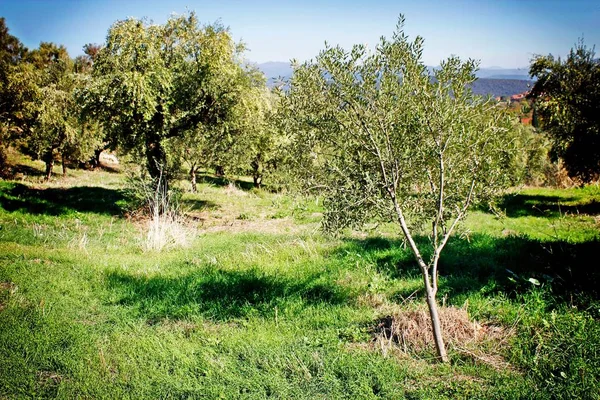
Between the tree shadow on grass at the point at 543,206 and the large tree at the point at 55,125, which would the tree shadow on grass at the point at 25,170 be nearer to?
the large tree at the point at 55,125

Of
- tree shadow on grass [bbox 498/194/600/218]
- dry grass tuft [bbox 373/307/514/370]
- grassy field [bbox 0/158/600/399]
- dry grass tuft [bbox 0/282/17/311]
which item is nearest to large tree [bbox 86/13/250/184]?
grassy field [bbox 0/158/600/399]

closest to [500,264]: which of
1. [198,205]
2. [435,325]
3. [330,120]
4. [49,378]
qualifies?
[435,325]

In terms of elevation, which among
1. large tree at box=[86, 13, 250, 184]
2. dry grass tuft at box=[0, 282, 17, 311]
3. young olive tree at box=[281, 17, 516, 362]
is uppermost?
large tree at box=[86, 13, 250, 184]

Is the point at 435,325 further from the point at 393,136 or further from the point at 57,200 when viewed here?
the point at 57,200

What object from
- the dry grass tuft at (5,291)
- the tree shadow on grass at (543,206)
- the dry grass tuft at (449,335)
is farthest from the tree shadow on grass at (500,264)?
the dry grass tuft at (5,291)

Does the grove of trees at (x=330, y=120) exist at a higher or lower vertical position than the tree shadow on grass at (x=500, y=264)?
higher

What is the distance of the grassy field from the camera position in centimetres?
514

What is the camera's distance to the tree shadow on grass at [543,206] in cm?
1862

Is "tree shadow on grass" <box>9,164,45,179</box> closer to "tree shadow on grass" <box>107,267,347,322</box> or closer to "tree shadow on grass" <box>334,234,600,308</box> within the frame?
"tree shadow on grass" <box>107,267,347,322</box>

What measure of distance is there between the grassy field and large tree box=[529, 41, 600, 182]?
24.7 ft

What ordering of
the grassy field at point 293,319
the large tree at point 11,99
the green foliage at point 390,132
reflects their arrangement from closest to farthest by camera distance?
the grassy field at point 293,319 < the green foliage at point 390,132 < the large tree at point 11,99

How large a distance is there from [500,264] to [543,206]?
14.6m

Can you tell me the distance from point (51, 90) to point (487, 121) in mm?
33261

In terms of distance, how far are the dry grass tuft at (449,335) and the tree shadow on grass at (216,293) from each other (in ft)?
5.84
